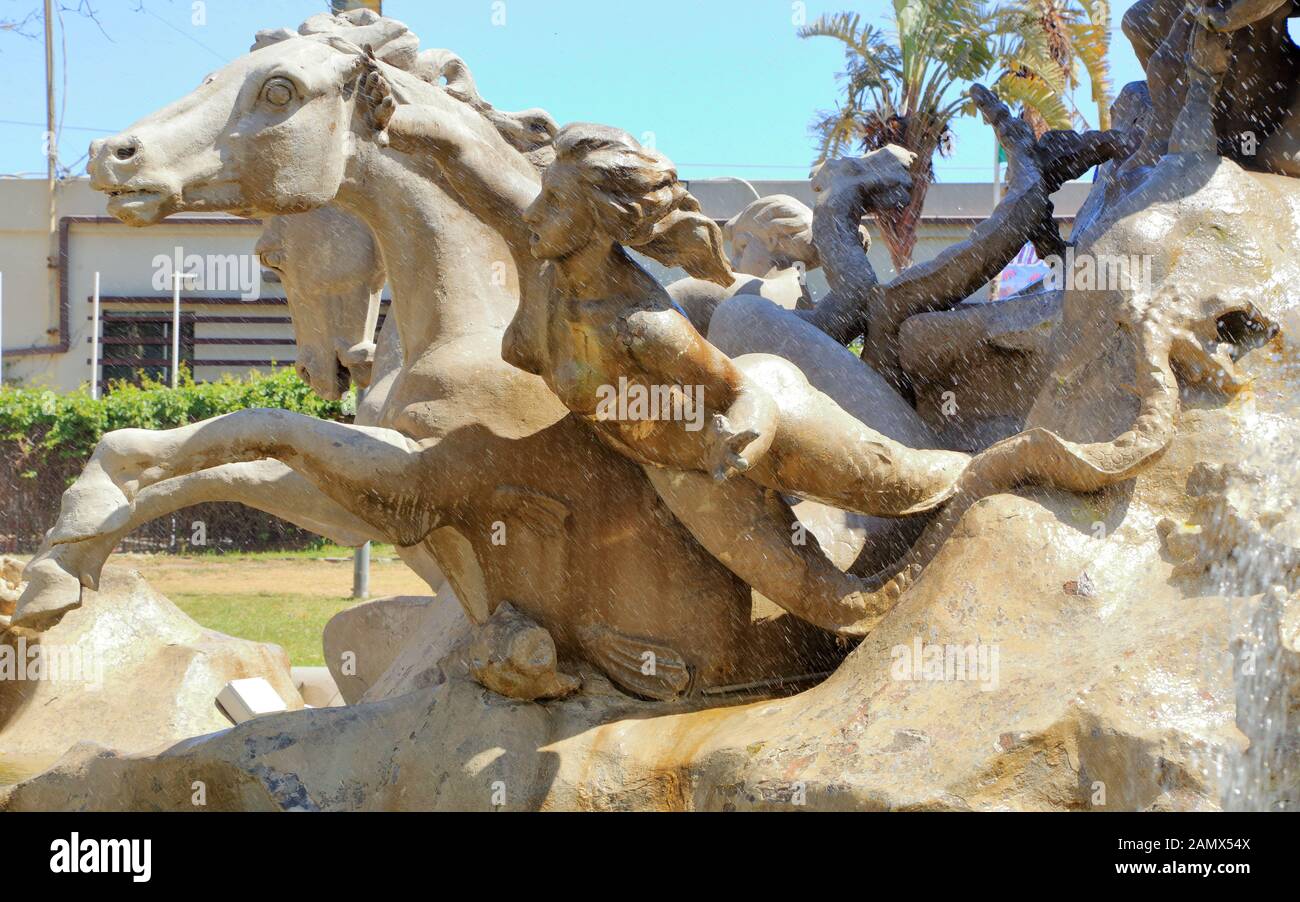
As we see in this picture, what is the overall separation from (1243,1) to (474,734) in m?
3.28

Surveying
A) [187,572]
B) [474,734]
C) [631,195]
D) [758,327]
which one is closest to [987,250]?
[758,327]

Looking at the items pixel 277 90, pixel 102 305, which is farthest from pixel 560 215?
pixel 102 305

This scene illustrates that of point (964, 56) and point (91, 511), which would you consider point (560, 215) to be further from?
point (964, 56)

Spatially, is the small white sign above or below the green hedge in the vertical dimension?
below

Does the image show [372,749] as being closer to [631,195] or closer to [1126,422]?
[631,195]

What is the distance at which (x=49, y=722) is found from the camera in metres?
A: 6.97

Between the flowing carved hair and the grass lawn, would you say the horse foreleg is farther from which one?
the grass lawn

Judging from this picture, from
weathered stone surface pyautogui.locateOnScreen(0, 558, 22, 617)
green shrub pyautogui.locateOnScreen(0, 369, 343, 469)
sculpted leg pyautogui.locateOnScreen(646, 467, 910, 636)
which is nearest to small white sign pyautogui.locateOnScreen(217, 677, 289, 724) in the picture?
weathered stone surface pyautogui.locateOnScreen(0, 558, 22, 617)

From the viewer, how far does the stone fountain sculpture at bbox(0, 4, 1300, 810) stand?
3.76 metres

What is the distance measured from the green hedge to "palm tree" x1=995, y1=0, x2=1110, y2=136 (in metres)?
11.0

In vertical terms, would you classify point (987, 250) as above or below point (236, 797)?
above

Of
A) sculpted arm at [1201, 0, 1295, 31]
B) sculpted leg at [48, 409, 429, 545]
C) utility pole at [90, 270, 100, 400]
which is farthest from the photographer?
utility pole at [90, 270, 100, 400]

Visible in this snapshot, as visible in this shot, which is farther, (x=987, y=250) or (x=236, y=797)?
(x=987, y=250)

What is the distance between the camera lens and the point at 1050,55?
23016 millimetres
